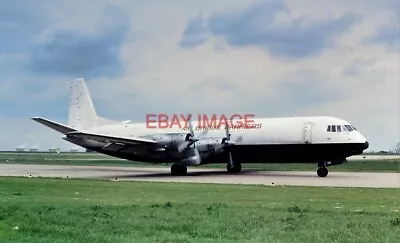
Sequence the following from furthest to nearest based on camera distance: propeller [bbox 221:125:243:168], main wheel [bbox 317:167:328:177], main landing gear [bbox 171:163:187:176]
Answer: propeller [bbox 221:125:243:168], main landing gear [bbox 171:163:187:176], main wheel [bbox 317:167:328:177]

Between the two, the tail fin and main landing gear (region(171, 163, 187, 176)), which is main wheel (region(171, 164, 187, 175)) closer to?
main landing gear (region(171, 163, 187, 176))

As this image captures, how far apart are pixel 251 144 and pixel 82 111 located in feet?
57.9

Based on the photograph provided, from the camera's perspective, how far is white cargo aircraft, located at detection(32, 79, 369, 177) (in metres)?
37.9

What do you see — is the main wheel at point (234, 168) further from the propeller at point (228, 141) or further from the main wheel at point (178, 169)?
the main wheel at point (178, 169)

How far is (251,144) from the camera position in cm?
4141

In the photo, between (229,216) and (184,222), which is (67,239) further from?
(229,216)

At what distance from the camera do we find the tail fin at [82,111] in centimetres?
5128

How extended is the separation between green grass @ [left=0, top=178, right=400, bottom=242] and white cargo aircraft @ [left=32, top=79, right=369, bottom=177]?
56.3 feet

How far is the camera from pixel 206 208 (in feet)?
52.3

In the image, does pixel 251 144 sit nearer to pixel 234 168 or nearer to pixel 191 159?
pixel 234 168

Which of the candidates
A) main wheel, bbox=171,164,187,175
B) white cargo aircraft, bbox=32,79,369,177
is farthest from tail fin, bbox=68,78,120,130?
main wheel, bbox=171,164,187,175

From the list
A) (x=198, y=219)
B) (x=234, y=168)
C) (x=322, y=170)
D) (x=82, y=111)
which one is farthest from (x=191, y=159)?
(x=198, y=219)

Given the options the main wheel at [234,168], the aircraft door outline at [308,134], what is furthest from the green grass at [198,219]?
the main wheel at [234,168]

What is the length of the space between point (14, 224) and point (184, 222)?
3.79 metres
